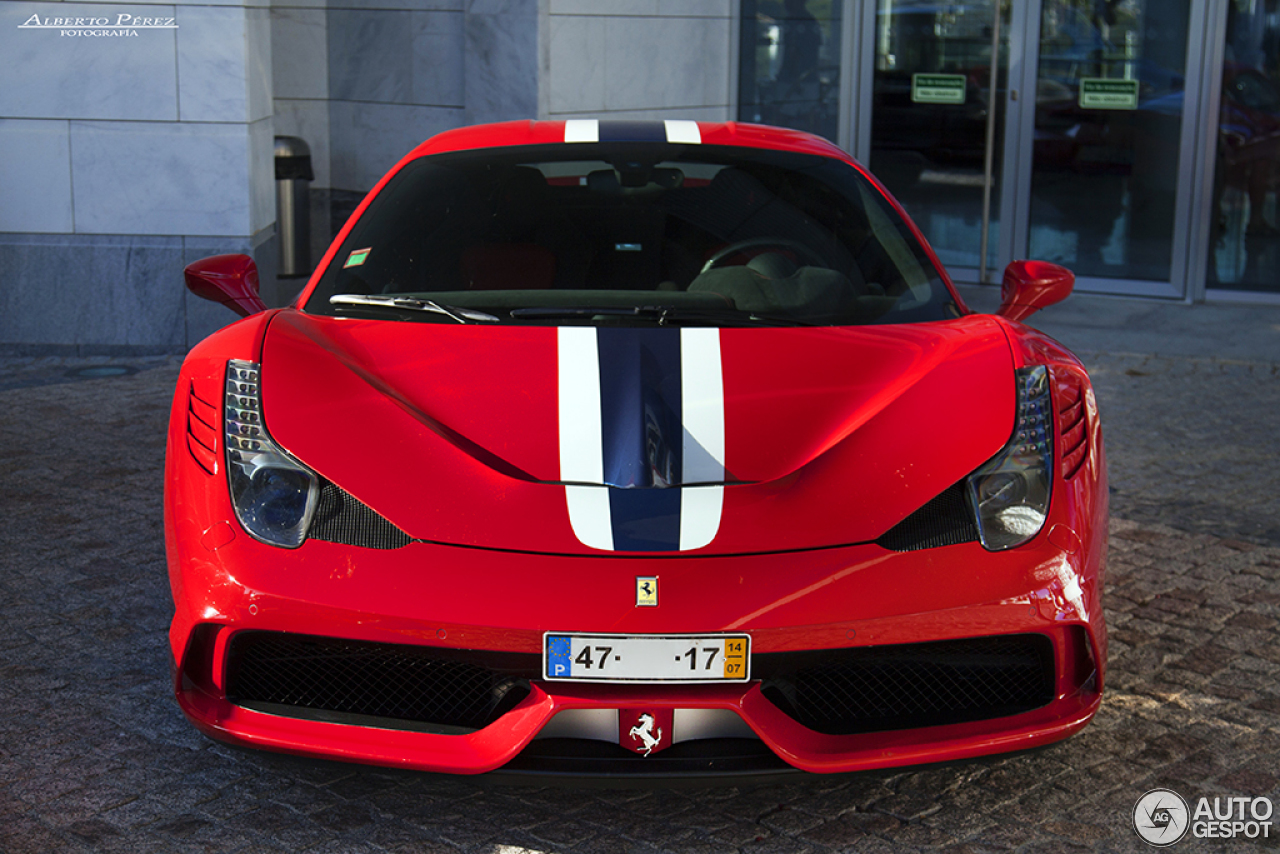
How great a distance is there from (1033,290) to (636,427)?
1522mm

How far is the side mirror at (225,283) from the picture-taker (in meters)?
3.68

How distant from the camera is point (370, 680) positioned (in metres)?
2.58

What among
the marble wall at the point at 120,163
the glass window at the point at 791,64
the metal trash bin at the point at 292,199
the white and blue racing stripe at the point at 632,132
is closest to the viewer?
the white and blue racing stripe at the point at 632,132

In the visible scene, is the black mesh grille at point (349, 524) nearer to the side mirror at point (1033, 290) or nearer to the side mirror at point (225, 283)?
the side mirror at point (225, 283)

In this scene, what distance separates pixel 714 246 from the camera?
3.72 meters

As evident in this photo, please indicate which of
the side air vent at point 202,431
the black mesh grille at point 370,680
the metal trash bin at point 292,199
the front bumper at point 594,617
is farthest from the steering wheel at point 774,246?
the metal trash bin at point 292,199

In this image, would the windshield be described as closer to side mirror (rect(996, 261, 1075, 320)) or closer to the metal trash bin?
side mirror (rect(996, 261, 1075, 320))

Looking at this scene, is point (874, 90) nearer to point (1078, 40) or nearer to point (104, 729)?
point (1078, 40)

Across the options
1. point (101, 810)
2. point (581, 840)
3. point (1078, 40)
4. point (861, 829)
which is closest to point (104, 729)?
point (101, 810)

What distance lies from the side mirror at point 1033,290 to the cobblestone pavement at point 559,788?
100 centimetres

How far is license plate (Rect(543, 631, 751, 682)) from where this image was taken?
2426mm

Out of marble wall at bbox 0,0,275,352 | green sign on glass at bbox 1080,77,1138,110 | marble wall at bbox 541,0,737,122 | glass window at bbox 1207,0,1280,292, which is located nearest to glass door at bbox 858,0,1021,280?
green sign on glass at bbox 1080,77,1138,110

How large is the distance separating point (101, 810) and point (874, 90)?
29.9 ft

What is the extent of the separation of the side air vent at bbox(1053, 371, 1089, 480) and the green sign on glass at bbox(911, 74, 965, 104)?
775 cm
